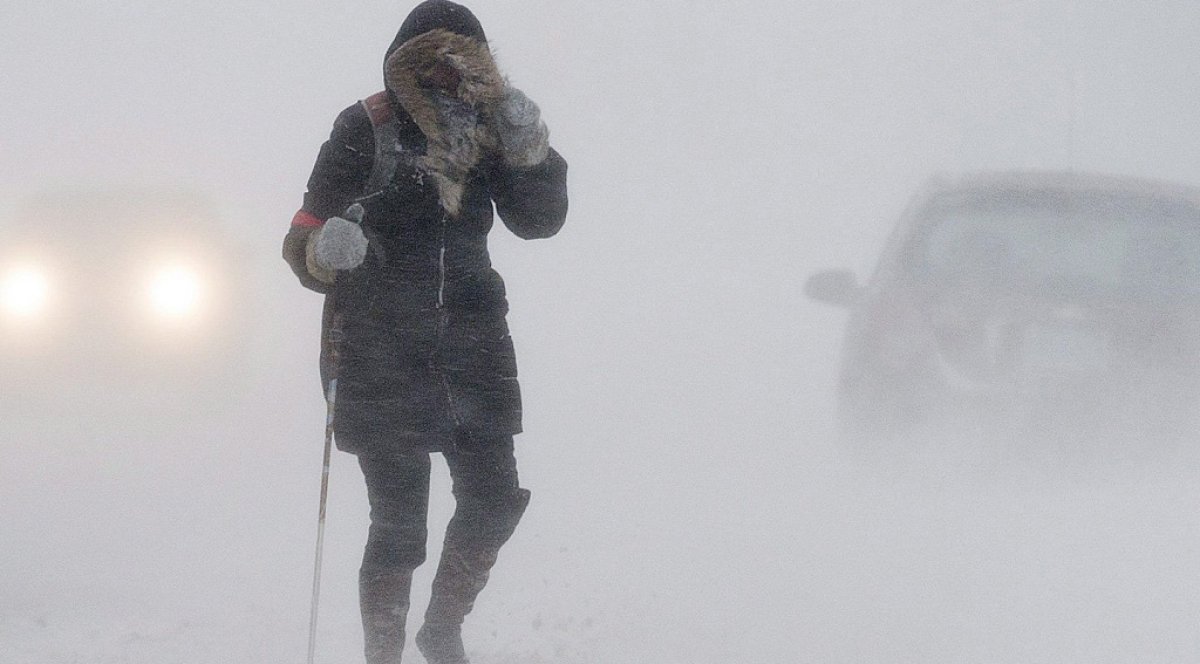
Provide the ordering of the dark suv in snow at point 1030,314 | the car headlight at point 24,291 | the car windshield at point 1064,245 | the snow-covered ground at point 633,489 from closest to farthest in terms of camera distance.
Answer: the snow-covered ground at point 633,489, the dark suv in snow at point 1030,314, the car windshield at point 1064,245, the car headlight at point 24,291

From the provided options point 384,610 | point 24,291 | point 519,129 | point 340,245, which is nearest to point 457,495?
point 384,610

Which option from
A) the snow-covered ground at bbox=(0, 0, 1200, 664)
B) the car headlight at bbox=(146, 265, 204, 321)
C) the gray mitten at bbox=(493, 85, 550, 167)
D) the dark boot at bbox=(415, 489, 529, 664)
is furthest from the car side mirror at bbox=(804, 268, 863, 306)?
the car headlight at bbox=(146, 265, 204, 321)

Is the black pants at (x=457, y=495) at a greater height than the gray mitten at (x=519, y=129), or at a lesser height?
lesser

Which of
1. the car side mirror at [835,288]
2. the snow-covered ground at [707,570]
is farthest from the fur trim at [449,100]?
the car side mirror at [835,288]

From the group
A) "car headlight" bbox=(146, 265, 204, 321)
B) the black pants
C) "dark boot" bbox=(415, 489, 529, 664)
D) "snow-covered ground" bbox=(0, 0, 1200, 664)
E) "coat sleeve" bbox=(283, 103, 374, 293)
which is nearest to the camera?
"coat sleeve" bbox=(283, 103, 374, 293)

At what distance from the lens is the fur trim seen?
129 inches

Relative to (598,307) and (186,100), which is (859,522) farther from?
(186,100)

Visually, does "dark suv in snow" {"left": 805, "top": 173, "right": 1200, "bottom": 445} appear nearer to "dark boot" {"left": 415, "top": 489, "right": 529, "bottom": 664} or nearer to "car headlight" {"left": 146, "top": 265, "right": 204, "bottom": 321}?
"dark boot" {"left": 415, "top": 489, "right": 529, "bottom": 664}

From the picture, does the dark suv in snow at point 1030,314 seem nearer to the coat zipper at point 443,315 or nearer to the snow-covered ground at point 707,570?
the snow-covered ground at point 707,570

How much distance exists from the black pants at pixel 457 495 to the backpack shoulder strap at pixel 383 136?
724mm

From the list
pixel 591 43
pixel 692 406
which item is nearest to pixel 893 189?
pixel 591 43

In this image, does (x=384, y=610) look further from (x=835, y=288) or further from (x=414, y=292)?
(x=835, y=288)

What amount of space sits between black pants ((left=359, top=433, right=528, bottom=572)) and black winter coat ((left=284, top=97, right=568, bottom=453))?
0.18ft

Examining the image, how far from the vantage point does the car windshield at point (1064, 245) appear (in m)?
5.47
